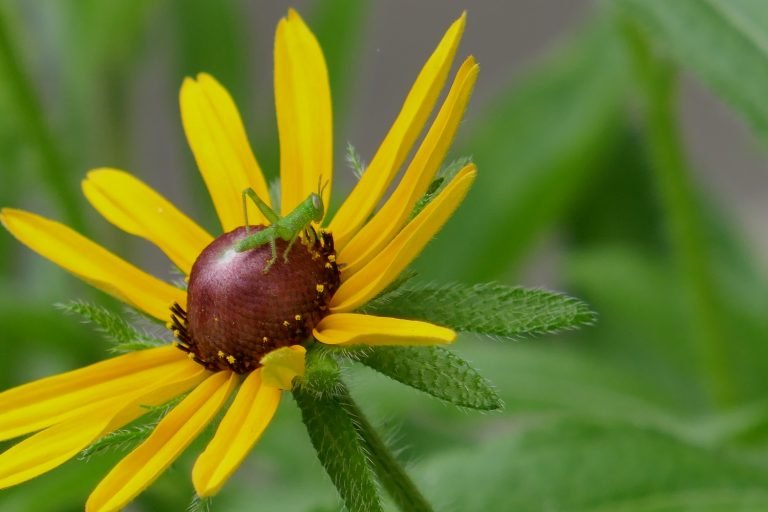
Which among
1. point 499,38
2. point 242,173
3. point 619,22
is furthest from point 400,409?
point 499,38

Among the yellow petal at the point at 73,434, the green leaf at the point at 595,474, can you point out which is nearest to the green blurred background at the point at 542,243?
the green leaf at the point at 595,474

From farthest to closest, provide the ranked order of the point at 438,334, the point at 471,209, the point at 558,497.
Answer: the point at 471,209 < the point at 558,497 < the point at 438,334

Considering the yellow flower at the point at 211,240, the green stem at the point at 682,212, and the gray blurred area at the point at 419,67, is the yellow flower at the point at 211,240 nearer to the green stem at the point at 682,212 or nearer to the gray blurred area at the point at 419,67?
the green stem at the point at 682,212

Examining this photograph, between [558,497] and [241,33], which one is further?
[241,33]

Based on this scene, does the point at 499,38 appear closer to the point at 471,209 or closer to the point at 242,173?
the point at 471,209

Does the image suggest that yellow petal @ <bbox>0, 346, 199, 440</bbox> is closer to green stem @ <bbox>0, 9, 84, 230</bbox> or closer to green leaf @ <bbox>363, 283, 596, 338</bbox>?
green leaf @ <bbox>363, 283, 596, 338</bbox>

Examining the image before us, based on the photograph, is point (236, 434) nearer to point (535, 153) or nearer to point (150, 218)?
point (150, 218)
